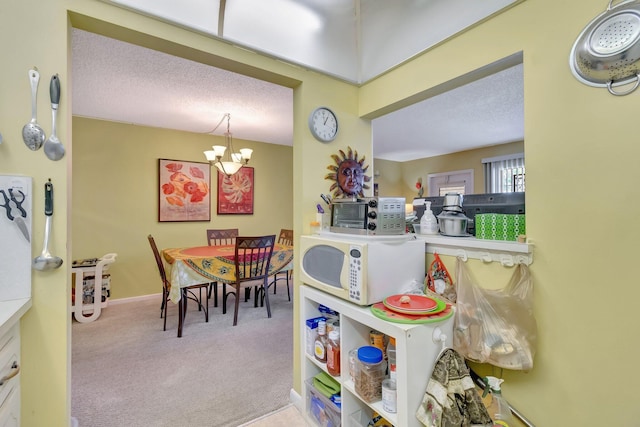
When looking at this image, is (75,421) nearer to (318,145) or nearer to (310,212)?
(310,212)

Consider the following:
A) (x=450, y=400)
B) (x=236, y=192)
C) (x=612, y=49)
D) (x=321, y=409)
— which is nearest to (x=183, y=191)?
(x=236, y=192)

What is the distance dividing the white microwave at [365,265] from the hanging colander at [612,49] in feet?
2.99

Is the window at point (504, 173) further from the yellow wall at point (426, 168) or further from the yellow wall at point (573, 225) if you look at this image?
the yellow wall at point (573, 225)

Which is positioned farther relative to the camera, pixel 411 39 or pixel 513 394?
pixel 411 39

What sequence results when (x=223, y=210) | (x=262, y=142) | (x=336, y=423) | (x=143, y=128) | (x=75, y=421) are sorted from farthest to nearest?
(x=262, y=142)
(x=223, y=210)
(x=143, y=128)
(x=75, y=421)
(x=336, y=423)

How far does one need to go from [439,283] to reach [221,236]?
3439 mm

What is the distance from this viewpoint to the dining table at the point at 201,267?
107 inches

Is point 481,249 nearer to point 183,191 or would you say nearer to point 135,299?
point 183,191

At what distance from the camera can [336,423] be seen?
1.39 m

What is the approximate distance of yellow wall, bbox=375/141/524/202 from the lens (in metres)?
5.19

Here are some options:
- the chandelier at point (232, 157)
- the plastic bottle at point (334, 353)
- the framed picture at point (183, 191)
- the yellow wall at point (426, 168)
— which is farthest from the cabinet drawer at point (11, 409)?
the yellow wall at point (426, 168)

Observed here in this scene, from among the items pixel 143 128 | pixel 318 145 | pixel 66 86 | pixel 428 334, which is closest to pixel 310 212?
pixel 318 145

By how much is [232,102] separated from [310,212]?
6.41ft

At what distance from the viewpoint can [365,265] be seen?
1195mm
